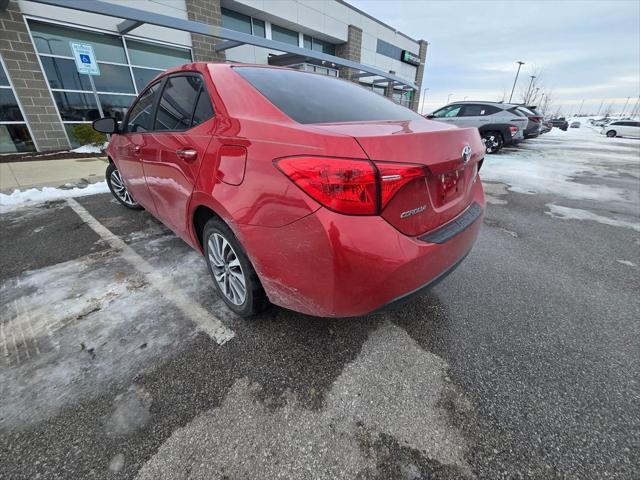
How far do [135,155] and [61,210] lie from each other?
241 cm

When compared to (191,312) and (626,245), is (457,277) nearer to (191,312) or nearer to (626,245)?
(191,312)

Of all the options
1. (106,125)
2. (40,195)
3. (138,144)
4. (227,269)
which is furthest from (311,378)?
(40,195)

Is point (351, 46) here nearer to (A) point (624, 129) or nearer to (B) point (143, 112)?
(B) point (143, 112)

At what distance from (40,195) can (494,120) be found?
41.9 ft

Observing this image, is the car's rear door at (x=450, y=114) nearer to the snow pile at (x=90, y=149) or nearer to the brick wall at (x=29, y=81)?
the snow pile at (x=90, y=149)

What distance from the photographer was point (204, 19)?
11.0 metres

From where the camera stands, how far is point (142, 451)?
1321mm

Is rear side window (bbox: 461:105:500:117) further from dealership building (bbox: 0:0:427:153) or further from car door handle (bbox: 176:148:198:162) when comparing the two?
car door handle (bbox: 176:148:198:162)

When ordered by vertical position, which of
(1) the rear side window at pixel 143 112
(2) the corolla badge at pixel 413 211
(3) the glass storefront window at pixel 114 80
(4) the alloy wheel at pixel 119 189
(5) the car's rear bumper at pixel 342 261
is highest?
(3) the glass storefront window at pixel 114 80

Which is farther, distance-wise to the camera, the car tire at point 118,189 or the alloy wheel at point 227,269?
the car tire at point 118,189

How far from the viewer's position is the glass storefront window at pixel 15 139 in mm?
7875

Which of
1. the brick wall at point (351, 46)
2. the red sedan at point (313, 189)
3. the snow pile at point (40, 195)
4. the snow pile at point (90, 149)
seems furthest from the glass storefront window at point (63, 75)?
the brick wall at point (351, 46)

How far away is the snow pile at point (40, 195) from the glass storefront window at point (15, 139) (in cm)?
486

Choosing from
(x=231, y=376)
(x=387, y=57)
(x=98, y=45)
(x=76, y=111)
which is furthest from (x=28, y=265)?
(x=387, y=57)
